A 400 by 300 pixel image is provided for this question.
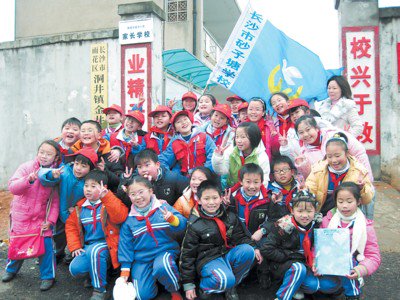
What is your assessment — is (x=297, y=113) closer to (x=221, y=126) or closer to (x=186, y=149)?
(x=221, y=126)

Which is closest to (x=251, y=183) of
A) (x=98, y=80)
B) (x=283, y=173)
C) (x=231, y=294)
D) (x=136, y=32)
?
(x=283, y=173)

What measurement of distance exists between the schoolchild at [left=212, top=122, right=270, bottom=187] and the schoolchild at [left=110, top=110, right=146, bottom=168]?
110 centimetres

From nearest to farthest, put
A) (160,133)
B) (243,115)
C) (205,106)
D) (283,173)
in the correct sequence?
(283,173), (160,133), (243,115), (205,106)

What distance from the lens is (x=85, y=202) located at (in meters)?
3.61

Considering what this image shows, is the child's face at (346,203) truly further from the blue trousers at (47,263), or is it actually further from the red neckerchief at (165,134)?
the blue trousers at (47,263)

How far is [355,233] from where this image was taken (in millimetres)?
3012

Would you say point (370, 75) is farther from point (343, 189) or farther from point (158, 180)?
point (158, 180)

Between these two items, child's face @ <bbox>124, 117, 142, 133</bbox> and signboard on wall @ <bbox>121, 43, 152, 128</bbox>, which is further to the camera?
signboard on wall @ <bbox>121, 43, 152, 128</bbox>

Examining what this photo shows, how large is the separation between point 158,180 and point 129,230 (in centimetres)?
66

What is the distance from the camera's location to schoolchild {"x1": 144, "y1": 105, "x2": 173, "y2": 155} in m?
4.44

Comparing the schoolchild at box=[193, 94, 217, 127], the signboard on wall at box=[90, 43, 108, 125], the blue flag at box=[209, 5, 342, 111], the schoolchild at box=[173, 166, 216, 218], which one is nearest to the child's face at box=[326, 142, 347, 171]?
the schoolchild at box=[173, 166, 216, 218]

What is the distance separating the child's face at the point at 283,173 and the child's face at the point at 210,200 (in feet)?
2.38

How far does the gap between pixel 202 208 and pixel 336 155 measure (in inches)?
52.0

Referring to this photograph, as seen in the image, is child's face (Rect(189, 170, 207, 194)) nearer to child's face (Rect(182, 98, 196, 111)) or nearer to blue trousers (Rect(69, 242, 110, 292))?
blue trousers (Rect(69, 242, 110, 292))
